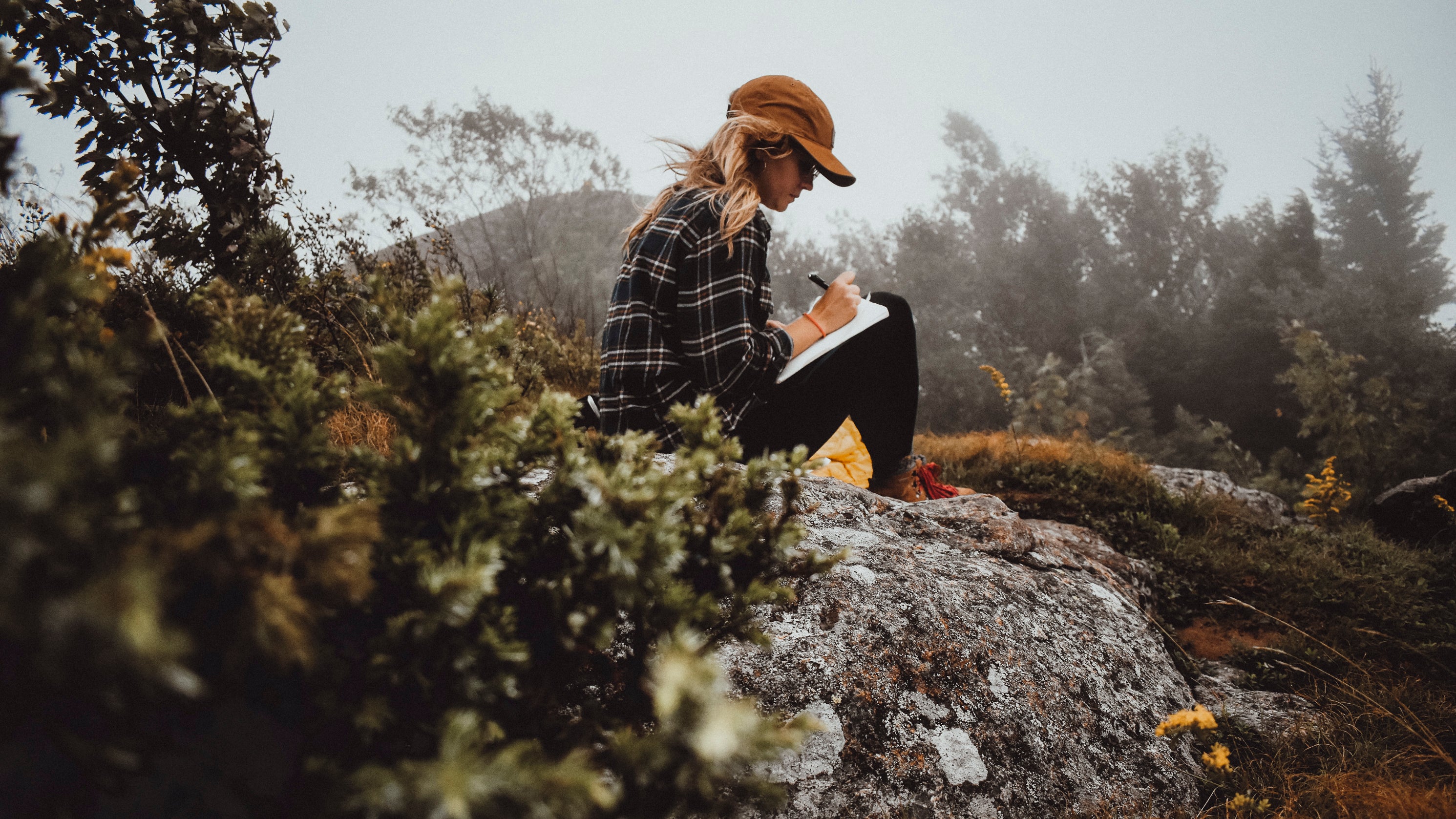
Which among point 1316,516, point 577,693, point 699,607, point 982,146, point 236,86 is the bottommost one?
point 1316,516

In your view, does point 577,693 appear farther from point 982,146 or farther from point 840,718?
point 982,146

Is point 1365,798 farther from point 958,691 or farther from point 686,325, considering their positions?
point 686,325

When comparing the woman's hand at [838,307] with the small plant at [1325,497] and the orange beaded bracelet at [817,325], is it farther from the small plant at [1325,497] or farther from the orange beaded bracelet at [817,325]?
the small plant at [1325,497]

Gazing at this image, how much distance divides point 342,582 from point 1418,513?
9190mm

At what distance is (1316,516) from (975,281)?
2613 cm

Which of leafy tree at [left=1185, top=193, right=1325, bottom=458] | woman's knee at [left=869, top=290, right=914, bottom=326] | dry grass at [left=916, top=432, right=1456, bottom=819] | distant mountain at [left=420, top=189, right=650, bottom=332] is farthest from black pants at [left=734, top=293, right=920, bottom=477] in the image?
leafy tree at [left=1185, top=193, right=1325, bottom=458]

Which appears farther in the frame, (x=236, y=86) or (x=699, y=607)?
(x=236, y=86)

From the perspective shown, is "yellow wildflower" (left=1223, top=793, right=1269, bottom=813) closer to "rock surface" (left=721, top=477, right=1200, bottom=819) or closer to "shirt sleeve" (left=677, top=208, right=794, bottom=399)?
"rock surface" (left=721, top=477, right=1200, bottom=819)

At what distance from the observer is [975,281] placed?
29922 millimetres

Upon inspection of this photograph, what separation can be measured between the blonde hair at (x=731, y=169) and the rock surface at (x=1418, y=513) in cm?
701

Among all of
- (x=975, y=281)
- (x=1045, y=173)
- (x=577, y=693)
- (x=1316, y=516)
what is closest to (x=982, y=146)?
(x=1045, y=173)

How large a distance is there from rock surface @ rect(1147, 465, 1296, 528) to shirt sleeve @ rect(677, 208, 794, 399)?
4977 millimetres

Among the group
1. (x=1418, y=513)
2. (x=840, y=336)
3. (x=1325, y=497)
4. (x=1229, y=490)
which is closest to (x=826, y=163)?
(x=840, y=336)

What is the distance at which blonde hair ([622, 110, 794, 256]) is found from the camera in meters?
2.29
